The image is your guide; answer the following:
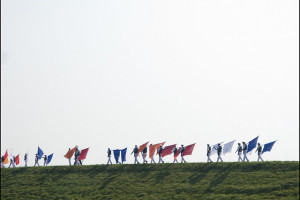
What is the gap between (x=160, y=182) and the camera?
147ft

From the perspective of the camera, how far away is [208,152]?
5028 cm

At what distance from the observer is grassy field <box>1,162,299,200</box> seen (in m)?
39.8

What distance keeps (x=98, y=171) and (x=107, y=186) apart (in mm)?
5392

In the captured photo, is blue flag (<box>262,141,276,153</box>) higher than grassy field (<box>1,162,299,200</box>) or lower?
higher

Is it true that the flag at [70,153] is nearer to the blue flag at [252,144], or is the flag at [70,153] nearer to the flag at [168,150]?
the flag at [168,150]

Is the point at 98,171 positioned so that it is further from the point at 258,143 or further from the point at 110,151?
the point at 258,143

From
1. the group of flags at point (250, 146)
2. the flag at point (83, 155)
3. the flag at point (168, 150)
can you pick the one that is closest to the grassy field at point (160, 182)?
the flag at point (83, 155)

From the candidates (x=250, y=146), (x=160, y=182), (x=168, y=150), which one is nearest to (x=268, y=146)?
(x=250, y=146)

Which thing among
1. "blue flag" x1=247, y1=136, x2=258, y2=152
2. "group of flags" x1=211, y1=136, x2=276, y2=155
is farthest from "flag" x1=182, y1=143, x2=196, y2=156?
"blue flag" x1=247, y1=136, x2=258, y2=152

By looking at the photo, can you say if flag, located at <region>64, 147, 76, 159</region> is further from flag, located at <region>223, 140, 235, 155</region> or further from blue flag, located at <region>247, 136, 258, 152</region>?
blue flag, located at <region>247, 136, 258, 152</region>

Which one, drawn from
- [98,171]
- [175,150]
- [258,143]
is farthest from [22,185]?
[258,143]

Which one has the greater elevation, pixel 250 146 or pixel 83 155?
pixel 250 146

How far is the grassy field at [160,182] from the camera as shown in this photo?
3981 centimetres

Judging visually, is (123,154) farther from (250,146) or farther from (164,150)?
(250,146)
